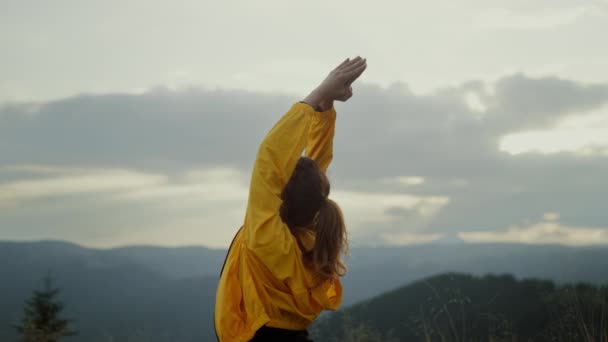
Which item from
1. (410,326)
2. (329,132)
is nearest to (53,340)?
(410,326)

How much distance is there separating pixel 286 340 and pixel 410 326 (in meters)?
3.14

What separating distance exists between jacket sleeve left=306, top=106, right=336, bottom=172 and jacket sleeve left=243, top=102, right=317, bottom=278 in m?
0.58

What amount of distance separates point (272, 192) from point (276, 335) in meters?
0.65

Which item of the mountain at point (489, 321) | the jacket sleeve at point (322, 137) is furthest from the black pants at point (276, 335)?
the mountain at point (489, 321)

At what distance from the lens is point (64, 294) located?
185875 millimetres

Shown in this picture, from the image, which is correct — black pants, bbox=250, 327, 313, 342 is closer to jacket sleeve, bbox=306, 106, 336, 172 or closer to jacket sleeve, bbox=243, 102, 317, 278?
jacket sleeve, bbox=243, 102, 317, 278

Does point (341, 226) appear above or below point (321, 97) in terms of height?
below

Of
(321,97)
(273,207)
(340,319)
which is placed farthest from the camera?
(340,319)

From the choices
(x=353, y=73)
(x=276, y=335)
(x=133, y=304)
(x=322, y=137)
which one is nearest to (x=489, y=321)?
(x=322, y=137)

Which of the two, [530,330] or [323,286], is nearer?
[323,286]

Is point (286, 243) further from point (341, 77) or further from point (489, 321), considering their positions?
point (489, 321)

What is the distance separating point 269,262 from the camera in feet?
8.61

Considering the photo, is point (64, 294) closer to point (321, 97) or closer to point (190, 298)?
point (190, 298)

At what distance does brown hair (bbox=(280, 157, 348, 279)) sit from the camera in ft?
9.37
